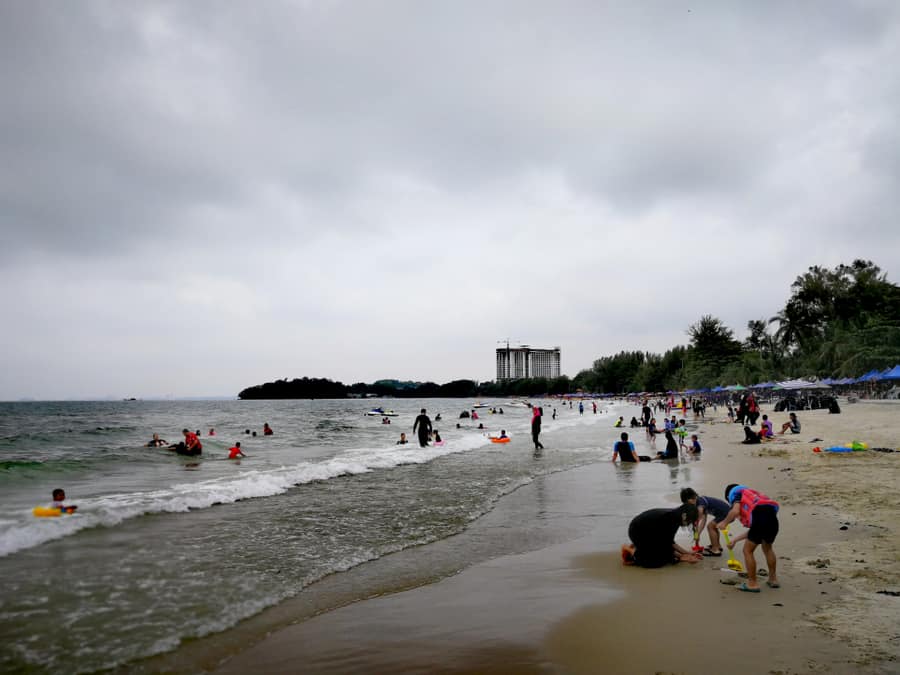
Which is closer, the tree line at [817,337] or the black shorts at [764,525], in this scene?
the black shorts at [764,525]

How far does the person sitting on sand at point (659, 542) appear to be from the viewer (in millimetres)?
7059

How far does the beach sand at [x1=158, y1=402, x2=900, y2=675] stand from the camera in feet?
14.4

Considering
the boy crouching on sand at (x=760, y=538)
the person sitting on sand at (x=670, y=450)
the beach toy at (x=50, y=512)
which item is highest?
the boy crouching on sand at (x=760, y=538)

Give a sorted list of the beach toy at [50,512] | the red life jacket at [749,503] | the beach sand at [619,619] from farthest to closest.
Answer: the beach toy at [50,512] < the red life jacket at [749,503] < the beach sand at [619,619]

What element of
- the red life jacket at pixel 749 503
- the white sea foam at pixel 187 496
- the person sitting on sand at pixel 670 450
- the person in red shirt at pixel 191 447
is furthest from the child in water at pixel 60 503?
the person sitting on sand at pixel 670 450

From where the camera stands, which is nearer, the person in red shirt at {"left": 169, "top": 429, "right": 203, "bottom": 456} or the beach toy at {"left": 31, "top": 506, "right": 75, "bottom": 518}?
the beach toy at {"left": 31, "top": 506, "right": 75, "bottom": 518}

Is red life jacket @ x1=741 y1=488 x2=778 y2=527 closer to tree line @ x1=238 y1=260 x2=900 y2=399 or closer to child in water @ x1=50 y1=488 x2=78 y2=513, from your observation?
child in water @ x1=50 y1=488 x2=78 y2=513

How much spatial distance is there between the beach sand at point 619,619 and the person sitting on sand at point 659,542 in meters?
0.19

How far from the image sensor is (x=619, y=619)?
5316 millimetres

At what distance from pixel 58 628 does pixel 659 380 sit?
517 feet

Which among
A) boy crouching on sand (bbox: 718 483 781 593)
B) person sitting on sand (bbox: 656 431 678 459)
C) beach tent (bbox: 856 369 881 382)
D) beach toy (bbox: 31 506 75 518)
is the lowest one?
person sitting on sand (bbox: 656 431 678 459)

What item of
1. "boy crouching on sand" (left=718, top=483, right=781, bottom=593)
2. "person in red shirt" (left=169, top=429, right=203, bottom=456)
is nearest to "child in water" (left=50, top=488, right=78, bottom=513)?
"boy crouching on sand" (left=718, top=483, right=781, bottom=593)

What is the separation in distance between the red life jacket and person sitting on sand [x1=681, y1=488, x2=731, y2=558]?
0.91m

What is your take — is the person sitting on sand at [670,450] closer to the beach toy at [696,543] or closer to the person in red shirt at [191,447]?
the beach toy at [696,543]
